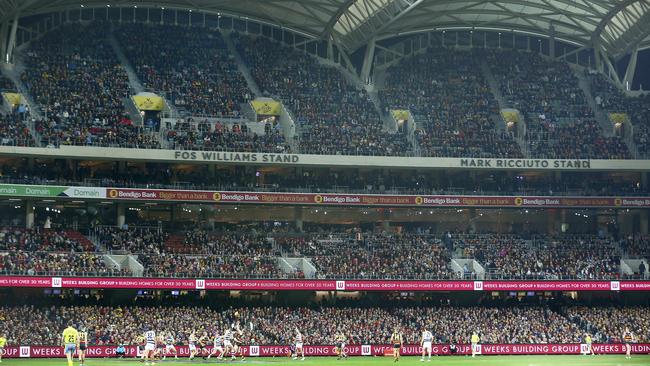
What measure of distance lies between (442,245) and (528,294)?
692cm

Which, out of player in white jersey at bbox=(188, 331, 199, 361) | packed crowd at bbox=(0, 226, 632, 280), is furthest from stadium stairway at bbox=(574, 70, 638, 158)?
player in white jersey at bbox=(188, 331, 199, 361)

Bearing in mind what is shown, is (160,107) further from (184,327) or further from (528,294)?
(528,294)

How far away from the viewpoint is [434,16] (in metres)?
81.8

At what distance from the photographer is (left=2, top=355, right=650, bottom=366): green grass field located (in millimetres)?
51562

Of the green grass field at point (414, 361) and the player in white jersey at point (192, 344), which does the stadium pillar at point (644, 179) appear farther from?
the player in white jersey at point (192, 344)

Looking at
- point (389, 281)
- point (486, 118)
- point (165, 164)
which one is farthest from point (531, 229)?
point (165, 164)

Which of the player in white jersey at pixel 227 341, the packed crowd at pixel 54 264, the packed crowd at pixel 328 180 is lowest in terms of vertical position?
the player in white jersey at pixel 227 341

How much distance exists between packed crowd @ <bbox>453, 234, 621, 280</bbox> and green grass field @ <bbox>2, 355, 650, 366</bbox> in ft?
32.5

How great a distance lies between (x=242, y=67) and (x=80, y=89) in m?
14.2

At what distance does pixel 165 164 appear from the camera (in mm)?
72438

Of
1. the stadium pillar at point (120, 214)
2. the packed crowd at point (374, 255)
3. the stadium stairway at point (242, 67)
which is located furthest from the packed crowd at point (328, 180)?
the stadium stairway at point (242, 67)

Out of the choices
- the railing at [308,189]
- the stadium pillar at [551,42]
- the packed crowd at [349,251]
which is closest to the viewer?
the packed crowd at [349,251]

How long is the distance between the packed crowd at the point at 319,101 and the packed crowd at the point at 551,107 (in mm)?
11217

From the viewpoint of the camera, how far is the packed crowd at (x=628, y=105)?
258 feet
